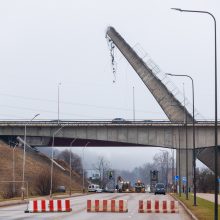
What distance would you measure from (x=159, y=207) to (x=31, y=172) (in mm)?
66172

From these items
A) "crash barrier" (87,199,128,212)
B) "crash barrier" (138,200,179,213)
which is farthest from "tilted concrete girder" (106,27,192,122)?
"crash barrier" (87,199,128,212)

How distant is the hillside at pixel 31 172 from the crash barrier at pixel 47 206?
35.1 metres

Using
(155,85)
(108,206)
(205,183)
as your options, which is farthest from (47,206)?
(205,183)

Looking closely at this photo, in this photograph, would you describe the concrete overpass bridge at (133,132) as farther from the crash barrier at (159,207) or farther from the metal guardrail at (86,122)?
the crash barrier at (159,207)

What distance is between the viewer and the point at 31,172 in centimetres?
10869

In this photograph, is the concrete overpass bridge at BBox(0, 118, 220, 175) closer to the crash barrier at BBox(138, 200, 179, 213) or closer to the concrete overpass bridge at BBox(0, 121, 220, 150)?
the concrete overpass bridge at BBox(0, 121, 220, 150)

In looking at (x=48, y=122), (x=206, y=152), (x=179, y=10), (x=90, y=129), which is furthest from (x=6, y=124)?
(x=179, y=10)

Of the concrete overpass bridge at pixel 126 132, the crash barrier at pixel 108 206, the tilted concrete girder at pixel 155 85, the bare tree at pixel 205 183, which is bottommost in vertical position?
the bare tree at pixel 205 183

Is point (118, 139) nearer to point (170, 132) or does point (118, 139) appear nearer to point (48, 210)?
point (170, 132)

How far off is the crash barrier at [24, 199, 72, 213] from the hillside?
115ft

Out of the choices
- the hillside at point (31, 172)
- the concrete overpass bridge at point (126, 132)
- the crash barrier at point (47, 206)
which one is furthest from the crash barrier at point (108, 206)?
the concrete overpass bridge at point (126, 132)

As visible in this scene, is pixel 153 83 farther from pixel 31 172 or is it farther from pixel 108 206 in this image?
pixel 108 206

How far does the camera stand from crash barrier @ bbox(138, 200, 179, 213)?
43.9m

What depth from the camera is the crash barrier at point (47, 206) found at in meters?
43.0
